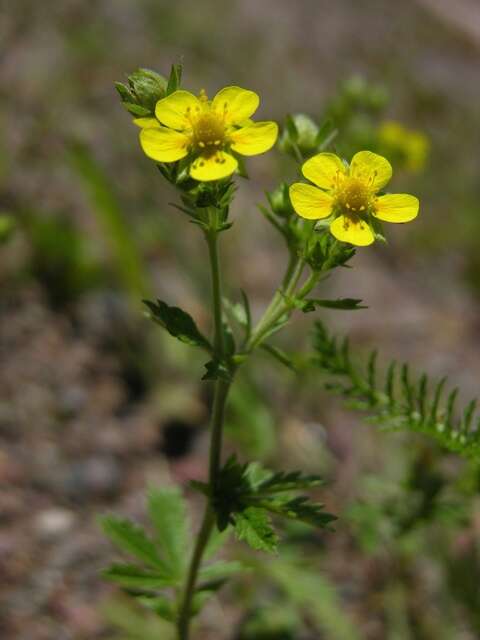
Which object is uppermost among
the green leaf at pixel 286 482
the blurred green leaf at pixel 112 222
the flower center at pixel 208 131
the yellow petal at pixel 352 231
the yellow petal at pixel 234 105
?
the blurred green leaf at pixel 112 222

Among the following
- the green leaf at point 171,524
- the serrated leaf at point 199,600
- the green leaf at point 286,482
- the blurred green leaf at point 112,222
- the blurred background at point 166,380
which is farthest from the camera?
the blurred green leaf at point 112,222

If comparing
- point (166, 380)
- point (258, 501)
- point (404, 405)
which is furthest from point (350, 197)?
point (166, 380)

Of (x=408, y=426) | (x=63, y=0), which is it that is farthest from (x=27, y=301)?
(x=63, y=0)

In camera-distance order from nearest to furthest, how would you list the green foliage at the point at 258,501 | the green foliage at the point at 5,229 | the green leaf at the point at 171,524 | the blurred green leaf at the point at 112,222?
the green foliage at the point at 258,501, the green leaf at the point at 171,524, the green foliage at the point at 5,229, the blurred green leaf at the point at 112,222

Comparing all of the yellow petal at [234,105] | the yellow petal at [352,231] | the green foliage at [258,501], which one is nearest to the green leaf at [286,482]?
the green foliage at [258,501]

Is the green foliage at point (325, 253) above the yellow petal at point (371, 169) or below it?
below

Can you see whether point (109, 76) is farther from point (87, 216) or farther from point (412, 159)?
point (412, 159)

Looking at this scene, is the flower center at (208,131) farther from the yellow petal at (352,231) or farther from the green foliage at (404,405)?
the green foliage at (404,405)

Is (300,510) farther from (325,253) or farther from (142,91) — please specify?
(142,91)
